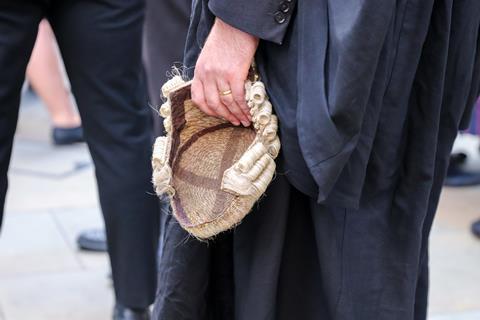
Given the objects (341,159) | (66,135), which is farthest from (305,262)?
(66,135)

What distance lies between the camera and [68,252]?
3.70 metres

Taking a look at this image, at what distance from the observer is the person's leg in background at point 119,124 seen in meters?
2.49

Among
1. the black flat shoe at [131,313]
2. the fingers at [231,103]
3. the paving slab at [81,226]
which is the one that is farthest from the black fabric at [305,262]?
the paving slab at [81,226]

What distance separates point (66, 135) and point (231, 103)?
12.3ft

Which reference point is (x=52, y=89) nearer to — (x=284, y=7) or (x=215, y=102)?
(x=215, y=102)

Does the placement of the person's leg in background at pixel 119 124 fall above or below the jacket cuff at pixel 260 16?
below

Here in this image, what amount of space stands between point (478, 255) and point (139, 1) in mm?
1985

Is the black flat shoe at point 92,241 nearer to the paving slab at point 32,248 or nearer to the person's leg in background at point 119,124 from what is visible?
the paving slab at point 32,248

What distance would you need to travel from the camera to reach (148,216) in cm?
274

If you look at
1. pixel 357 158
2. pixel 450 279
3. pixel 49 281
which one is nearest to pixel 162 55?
pixel 49 281

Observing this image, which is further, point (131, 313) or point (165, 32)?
point (165, 32)

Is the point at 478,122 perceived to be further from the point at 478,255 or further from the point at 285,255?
the point at 285,255

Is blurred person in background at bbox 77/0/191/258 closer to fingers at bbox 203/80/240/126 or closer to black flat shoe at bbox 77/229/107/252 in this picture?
black flat shoe at bbox 77/229/107/252

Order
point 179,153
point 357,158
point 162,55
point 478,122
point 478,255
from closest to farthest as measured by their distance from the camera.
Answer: point 357,158 < point 179,153 < point 162,55 < point 478,255 < point 478,122
